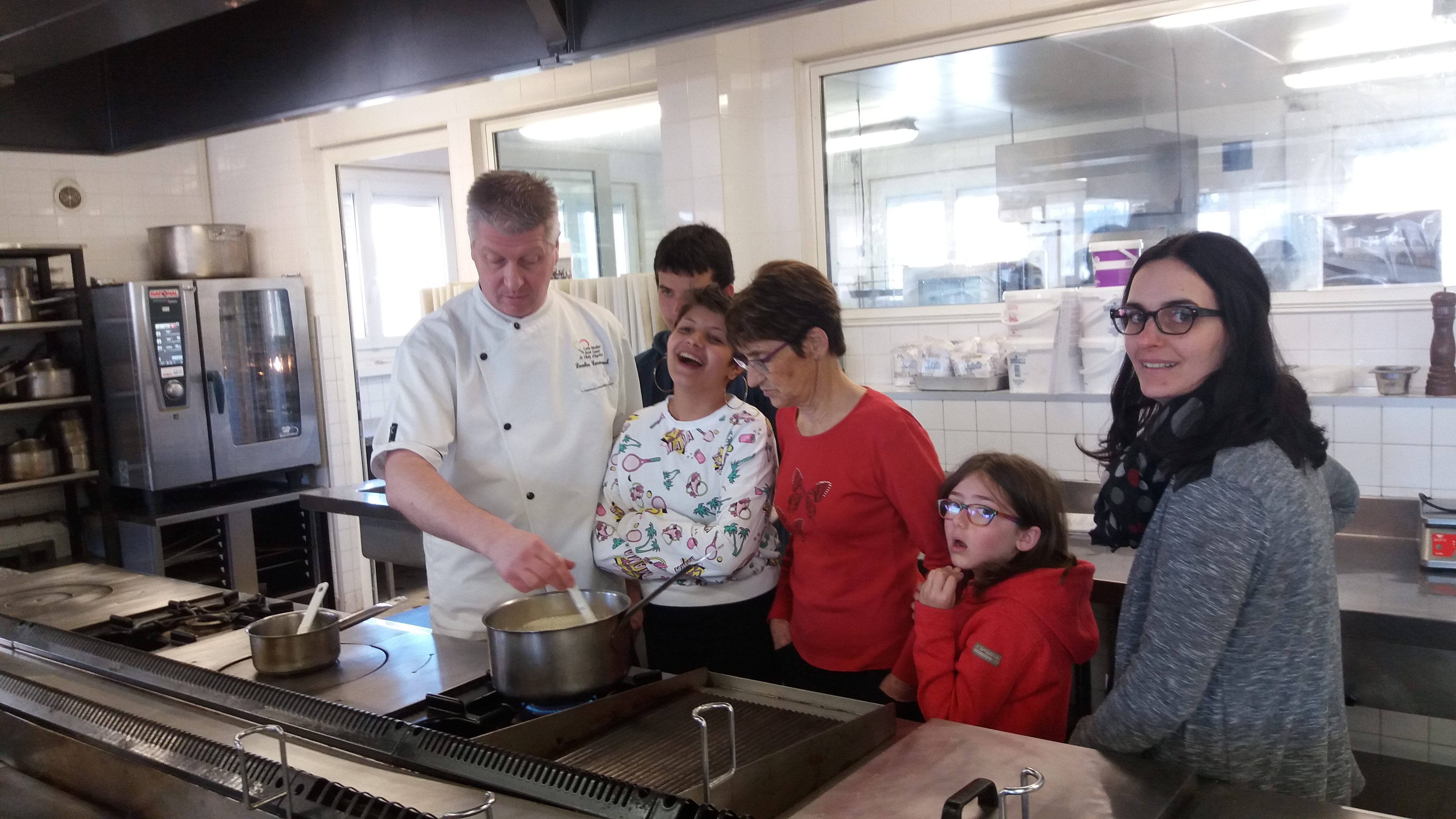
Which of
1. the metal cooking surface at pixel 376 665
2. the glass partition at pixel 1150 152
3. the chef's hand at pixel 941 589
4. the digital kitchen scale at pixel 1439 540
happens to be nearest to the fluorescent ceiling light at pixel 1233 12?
the glass partition at pixel 1150 152

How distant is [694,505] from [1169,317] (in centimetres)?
92

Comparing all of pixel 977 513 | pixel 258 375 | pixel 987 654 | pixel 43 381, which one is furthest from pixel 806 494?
pixel 43 381

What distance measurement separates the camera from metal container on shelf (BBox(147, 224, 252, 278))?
511 centimetres

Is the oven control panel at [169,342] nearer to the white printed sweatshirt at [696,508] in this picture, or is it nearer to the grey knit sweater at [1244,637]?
the white printed sweatshirt at [696,508]

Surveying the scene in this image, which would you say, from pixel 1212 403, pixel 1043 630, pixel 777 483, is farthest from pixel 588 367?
pixel 1212 403

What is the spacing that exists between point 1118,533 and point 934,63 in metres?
2.59

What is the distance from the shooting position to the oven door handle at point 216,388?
4957 millimetres

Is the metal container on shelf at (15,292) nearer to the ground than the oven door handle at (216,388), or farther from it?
farther from it

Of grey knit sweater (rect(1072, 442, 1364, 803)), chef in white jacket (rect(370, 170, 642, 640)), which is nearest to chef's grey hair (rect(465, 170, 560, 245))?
chef in white jacket (rect(370, 170, 642, 640))

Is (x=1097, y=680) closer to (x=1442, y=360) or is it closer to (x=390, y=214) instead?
(x=1442, y=360)

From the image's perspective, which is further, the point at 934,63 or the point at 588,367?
the point at 934,63

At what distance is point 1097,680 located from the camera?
2.86m

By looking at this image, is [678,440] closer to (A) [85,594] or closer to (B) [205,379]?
(A) [85,594]

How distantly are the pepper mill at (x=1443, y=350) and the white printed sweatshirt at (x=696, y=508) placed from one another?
1900 millimetres
